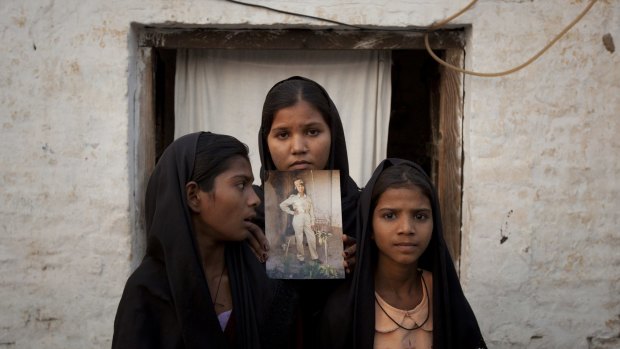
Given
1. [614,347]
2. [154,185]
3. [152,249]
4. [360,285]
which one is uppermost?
[154,185]

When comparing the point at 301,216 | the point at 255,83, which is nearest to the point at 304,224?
the point at 301,216

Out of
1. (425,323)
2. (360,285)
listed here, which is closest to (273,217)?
(360,285)

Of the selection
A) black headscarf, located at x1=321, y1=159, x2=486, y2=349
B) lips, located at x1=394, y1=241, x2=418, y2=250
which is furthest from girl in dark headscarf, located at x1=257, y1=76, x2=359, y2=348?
lips, located at x1=394, y1=241, x2=418, y2=250

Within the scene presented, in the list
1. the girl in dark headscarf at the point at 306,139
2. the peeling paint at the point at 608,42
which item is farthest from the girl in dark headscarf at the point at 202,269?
the peeling paint at the point at 608,42

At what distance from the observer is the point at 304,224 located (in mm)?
2598

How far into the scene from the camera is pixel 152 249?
2316mm

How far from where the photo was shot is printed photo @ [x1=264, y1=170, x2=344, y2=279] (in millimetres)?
2555

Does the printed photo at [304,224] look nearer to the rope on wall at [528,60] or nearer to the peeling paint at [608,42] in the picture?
the rope on wall at [528,60]

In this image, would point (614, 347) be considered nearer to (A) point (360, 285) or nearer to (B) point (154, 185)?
(A) point (360, 285)

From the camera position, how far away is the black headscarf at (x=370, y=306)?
251 centimetres

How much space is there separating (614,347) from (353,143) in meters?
1.99

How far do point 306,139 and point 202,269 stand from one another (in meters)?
0.86

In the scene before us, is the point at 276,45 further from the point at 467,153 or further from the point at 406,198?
the point at 406,198

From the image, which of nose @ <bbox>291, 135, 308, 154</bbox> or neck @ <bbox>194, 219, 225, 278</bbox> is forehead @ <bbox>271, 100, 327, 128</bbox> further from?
neck @ <bbox>194, 219, 225, 278</bbox>
